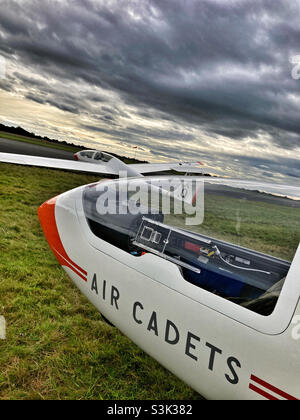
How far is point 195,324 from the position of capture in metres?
1.44

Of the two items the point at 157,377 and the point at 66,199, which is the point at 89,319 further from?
the point at 66,199

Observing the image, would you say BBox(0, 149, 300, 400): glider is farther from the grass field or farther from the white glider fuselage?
the grass field

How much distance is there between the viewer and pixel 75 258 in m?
2.30

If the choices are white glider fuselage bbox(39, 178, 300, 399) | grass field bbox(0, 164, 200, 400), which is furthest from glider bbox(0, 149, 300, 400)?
grass field bbox(0, 164, 200, 400)

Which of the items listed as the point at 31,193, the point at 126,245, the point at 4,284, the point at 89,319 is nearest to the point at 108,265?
the point at 126,245

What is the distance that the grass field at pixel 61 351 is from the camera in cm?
203

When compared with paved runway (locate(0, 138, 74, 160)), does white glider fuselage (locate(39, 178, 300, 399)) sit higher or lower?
lower

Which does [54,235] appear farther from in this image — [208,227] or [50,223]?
[208,227]

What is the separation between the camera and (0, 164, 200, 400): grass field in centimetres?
203

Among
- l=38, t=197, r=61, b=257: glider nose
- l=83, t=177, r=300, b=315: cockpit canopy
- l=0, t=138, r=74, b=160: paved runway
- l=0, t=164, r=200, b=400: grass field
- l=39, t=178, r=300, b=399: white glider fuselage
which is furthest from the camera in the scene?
l=0, t=138, r=74, b=160: paved runway

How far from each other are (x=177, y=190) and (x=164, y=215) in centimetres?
27

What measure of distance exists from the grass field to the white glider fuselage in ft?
1.74

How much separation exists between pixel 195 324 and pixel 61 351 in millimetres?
1532

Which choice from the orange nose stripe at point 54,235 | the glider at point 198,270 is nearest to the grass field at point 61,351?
the glider at point 198,270
